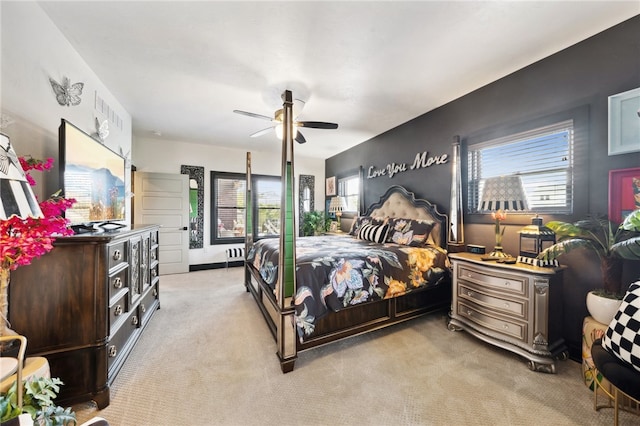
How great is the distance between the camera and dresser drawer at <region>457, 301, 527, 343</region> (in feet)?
6.38

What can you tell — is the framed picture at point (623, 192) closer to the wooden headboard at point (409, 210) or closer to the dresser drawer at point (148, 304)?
the wooden headboard at point (409, 210)

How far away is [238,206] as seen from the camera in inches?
218

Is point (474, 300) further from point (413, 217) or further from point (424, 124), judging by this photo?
point (424, 124)

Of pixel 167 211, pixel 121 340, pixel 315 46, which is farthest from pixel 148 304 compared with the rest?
pixel 315 46

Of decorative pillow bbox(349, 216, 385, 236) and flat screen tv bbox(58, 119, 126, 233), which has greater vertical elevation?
flat screen tv bbox(58, 119, 126, 233)

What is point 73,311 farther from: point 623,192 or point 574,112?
point 574,112

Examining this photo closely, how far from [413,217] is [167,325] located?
355cm

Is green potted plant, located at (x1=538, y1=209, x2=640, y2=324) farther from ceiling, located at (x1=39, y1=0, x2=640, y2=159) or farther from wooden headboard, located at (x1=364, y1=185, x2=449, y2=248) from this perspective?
ceiling, located at (x1=39, y1=0, x2=640, y2=159)

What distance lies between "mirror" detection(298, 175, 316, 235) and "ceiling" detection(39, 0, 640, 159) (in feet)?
9.88

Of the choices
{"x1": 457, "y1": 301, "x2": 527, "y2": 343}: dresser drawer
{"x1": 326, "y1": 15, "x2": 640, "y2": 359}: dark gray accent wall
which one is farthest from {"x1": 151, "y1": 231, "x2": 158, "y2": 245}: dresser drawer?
{"x1": 326, "y1": 15, "x2": 640, "y2": 359}: dark gray accent wall

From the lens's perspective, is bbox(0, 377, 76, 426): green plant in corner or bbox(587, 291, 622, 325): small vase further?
bbox(587, 291, 622, 325): small vase

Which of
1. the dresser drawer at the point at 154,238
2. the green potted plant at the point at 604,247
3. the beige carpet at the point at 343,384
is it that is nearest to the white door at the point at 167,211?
the dresser drawer at the point at 154,238

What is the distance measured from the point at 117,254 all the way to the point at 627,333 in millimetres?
3186

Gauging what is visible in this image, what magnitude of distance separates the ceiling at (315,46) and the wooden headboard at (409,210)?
1372 mm
